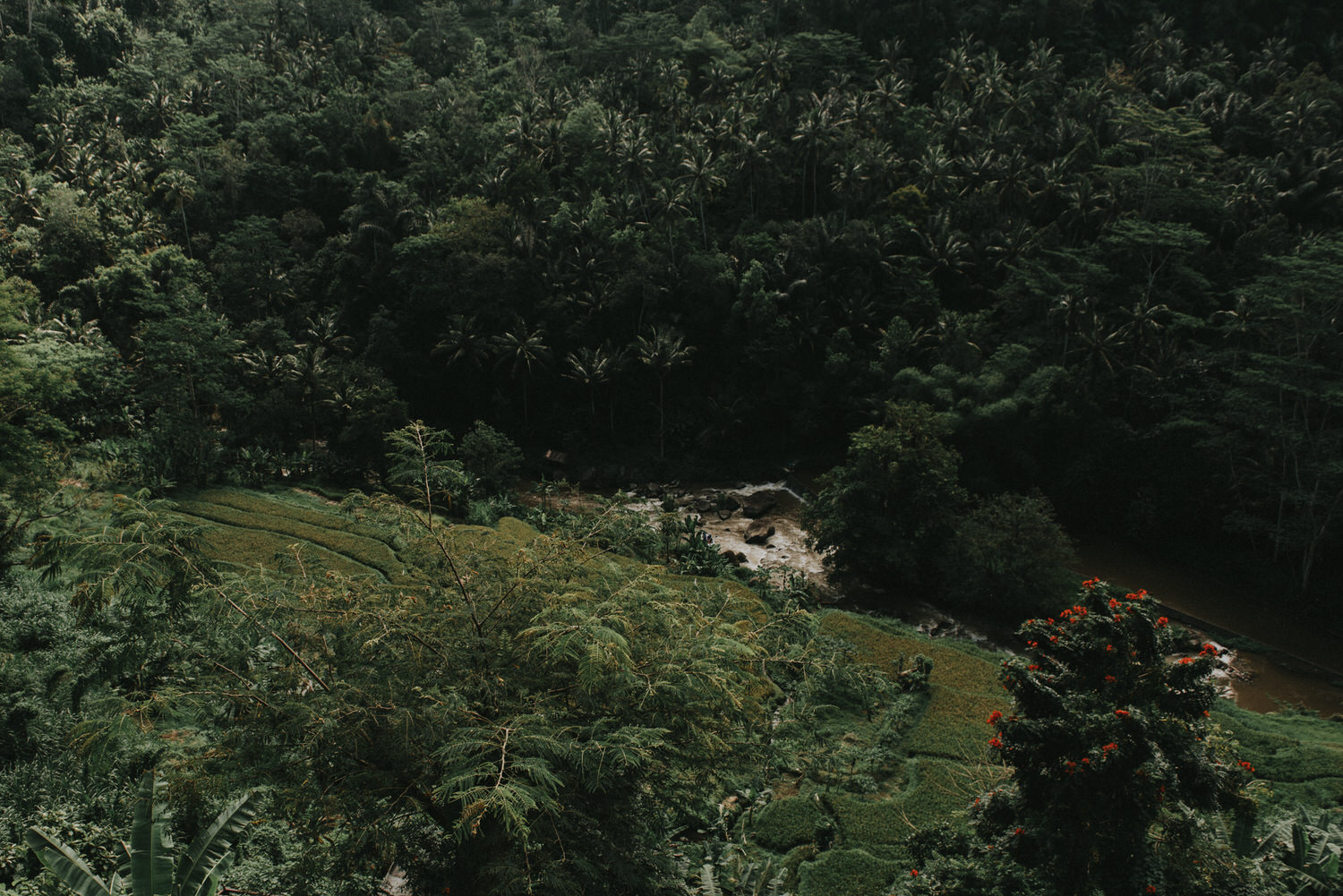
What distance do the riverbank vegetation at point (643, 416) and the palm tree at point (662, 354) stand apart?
1.50ft

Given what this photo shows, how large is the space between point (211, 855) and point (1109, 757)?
9.16 m

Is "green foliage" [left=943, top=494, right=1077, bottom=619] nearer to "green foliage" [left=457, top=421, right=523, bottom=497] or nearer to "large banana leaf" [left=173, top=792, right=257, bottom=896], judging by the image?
"green foliage" [left=457, top=421, right=523, bottom=497]

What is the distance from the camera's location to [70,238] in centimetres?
3962

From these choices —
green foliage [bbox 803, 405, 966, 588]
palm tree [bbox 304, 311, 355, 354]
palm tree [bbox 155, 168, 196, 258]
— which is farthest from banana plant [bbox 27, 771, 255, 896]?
palm tree [bbox 155, 168, 196, 258]

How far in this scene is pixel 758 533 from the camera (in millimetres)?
31391

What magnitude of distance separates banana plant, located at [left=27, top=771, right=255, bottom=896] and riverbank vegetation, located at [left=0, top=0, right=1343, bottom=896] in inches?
15.5

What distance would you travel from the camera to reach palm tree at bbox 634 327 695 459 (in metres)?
36.6

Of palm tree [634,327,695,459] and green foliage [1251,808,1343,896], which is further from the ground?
palm tree [634,327,695,459]

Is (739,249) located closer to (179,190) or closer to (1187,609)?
(1187,609)

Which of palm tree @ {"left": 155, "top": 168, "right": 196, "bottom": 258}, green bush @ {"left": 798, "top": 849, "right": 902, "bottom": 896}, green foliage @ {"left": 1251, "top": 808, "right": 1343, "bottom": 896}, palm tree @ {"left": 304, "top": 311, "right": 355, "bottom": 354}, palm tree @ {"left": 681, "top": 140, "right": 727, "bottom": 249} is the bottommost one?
green bush @ {"left": 798, "top": 849, "right": 902, "bottom": 896}

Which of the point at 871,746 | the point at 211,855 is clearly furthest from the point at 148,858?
the point at 871,746

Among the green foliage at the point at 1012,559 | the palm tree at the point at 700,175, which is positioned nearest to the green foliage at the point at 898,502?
the green foliage at the point at 1012,559

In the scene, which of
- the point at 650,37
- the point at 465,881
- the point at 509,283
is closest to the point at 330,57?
the point at 650,37

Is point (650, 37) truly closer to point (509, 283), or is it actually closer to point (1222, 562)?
point (509, 283)
